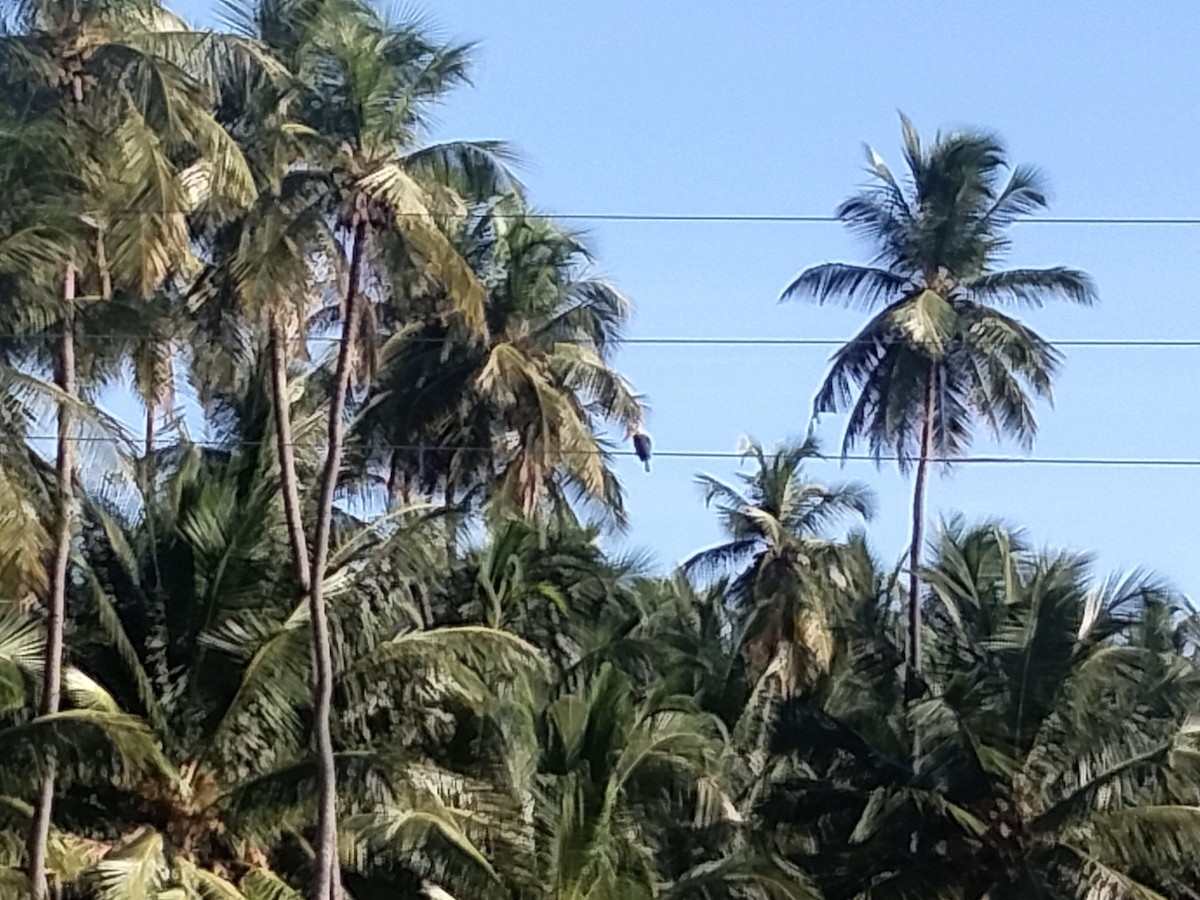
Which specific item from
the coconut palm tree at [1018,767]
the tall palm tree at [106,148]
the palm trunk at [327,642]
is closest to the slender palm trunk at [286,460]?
the palm trunk at [327,642]

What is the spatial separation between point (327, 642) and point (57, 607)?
8.40 feet

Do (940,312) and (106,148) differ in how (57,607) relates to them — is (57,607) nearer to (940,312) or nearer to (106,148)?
(106,148)

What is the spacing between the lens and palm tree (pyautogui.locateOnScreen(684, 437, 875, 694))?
3403 centimetres

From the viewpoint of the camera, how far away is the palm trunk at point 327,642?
59.7 feet

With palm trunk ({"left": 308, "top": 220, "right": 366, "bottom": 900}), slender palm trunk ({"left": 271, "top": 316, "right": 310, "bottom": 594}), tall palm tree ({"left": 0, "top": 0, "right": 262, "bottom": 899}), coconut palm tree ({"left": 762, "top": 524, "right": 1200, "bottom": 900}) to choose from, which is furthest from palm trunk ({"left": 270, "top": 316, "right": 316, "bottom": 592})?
coconut palm tree ({"left": 762, "top": 524, "right": 1200, "bottom": 900})

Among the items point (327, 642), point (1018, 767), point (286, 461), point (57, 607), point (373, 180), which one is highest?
point (373, 180)

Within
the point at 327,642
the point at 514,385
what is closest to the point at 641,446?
the point at 514,385

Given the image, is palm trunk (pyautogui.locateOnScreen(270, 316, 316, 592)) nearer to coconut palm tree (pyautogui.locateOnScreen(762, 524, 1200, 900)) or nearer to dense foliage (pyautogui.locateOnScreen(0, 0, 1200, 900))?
dense foliage (pyautogui.locateOnScreen(0, 0, 1200, 900))

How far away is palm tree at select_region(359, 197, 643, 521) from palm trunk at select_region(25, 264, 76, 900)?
30.1 feet

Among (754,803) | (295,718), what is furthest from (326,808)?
(754,803)

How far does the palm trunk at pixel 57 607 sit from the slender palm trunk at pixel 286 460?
2085mm

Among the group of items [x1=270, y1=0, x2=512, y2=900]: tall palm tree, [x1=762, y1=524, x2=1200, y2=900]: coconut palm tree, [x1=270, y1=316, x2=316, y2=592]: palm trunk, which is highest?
[x1=270, y1=0, x2=512, y2=900]: tall palm tree

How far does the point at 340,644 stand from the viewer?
19.9m

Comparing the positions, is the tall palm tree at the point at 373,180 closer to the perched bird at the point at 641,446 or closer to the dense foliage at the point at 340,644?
the dense foliage at the point at 340,644
